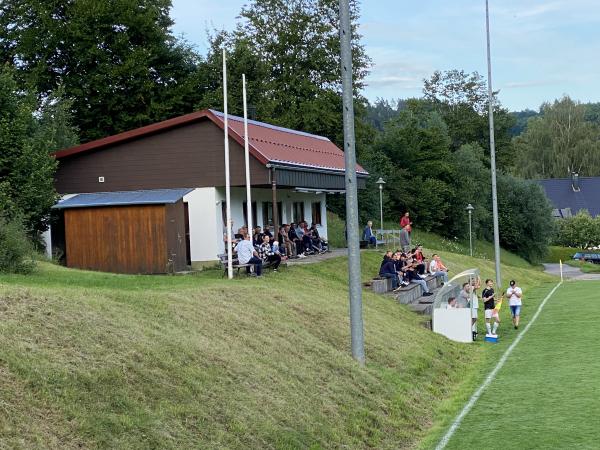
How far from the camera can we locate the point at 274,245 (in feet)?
89.9

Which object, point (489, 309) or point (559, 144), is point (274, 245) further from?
point (559, 144)

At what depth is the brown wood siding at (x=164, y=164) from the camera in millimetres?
29625

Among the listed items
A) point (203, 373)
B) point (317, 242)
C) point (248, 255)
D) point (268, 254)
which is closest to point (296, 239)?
point (317, 242)

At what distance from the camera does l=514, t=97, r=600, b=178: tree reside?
111 metres

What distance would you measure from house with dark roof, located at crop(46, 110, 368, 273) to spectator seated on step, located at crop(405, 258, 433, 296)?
480cm

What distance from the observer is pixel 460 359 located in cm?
2098

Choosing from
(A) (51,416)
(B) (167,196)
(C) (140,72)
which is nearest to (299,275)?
(B) (167,196)

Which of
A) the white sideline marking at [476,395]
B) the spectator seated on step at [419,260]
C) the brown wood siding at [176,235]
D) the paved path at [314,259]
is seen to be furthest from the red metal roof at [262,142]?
the white sideline marking at [476,395]

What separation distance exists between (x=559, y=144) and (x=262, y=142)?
9047 cm

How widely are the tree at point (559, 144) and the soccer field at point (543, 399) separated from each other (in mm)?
90014

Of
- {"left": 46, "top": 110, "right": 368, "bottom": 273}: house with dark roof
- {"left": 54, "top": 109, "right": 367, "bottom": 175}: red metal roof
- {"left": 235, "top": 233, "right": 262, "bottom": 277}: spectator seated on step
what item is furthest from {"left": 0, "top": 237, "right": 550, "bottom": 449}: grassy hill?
{"left": 54, "top": 109, "right": 367, "bottom": 175}: red metal roof

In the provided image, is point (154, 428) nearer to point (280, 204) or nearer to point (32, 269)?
point (32, 269)

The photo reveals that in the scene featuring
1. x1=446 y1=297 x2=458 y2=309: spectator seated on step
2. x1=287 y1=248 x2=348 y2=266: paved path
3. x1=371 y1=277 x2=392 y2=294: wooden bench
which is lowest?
x1=446 y1=297 x2=458 y2=309: spectator seated on step

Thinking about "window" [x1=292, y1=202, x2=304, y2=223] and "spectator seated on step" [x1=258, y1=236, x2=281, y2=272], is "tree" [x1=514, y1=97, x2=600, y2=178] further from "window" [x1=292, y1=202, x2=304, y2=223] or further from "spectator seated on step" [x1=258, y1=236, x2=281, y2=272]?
"spectator seated on step" [x1=258, y1=236, x2=281, y2=272]
